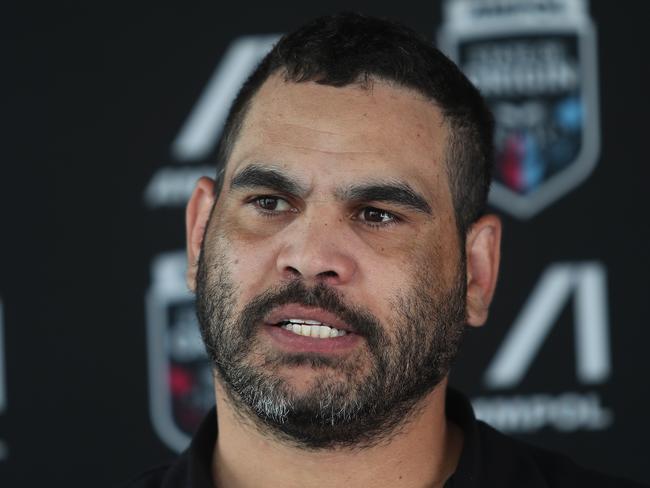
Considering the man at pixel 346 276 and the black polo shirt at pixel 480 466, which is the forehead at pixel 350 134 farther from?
the black polo shirt at pixel 480 466

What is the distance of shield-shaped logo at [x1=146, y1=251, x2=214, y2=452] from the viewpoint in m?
2.39

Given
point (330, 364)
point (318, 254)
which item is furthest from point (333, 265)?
point (330, 364)

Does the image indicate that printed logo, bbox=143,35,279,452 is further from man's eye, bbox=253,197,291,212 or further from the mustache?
the mustache

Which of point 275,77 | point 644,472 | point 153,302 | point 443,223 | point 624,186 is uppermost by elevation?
point 275,77

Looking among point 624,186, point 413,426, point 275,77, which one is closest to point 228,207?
point 275,77

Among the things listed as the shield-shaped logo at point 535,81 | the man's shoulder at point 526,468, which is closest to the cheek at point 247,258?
the man's shoulder at point 526,468

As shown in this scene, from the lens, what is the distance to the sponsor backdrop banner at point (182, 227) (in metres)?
2.36

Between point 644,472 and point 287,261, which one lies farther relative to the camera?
point 644,472

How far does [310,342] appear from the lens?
1.58 meters

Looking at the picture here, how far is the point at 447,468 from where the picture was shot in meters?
1.78

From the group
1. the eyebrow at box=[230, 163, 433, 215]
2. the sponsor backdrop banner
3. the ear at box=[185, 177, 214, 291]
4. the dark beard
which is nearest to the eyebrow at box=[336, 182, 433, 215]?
the eyebrow at box=[230, 163, 433, 215]

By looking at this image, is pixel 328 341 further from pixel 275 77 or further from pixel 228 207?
pixel 275 77

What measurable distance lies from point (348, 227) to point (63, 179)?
911 mm

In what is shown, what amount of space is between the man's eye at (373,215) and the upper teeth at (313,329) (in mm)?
183
